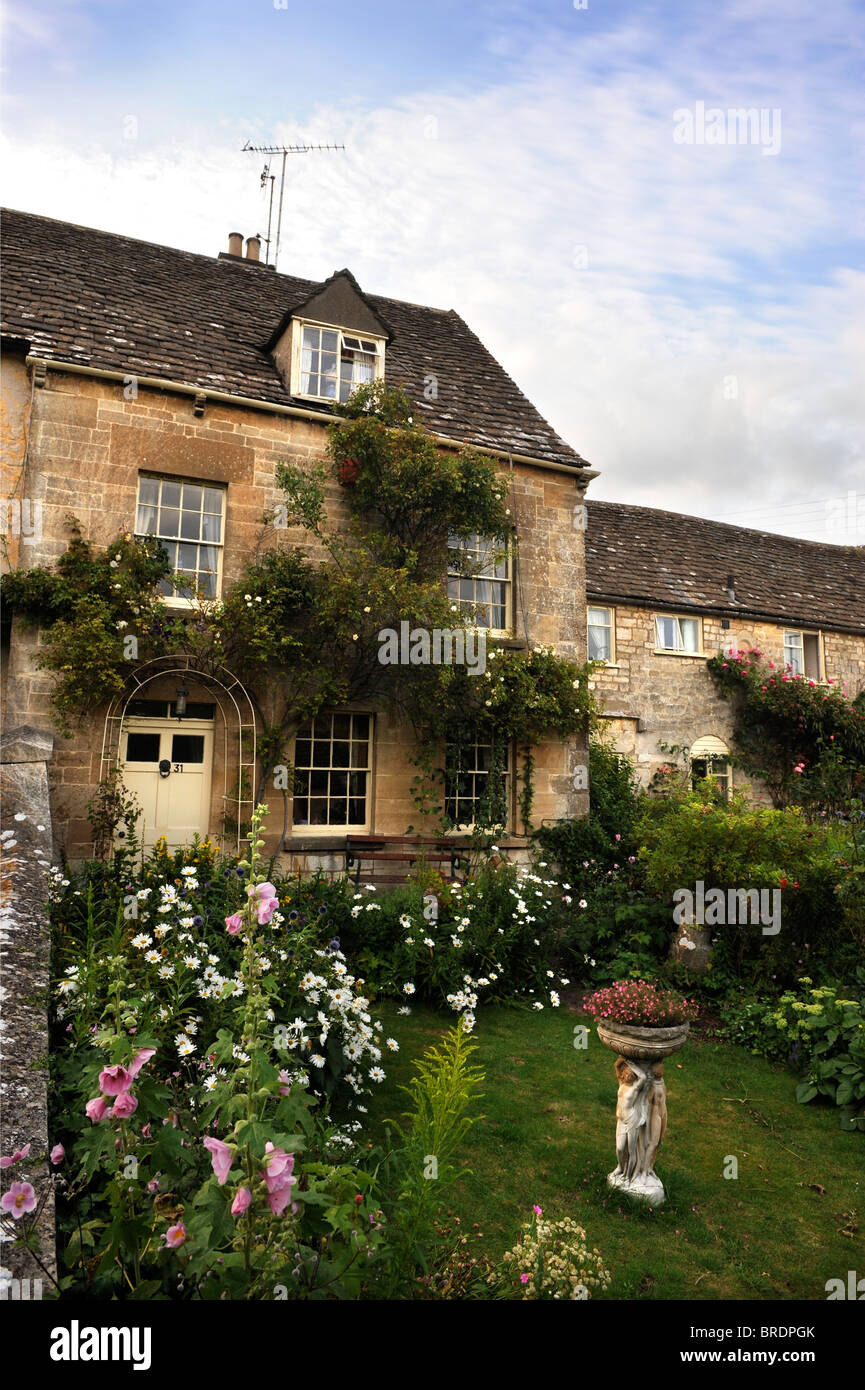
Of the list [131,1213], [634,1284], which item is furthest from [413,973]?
[131,1213]

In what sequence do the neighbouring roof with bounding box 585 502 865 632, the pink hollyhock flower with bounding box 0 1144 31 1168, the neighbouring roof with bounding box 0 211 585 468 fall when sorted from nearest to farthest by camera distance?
the pink hollyhock flower with bounding box 0 1144 31 1168 → the neighbouring roof with bounding box 0 211 585 468 → the neighbouring roof with bounding box 585 502 865 632

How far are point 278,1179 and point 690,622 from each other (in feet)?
54.4

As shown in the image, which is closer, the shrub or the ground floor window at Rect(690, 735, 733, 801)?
the shrub

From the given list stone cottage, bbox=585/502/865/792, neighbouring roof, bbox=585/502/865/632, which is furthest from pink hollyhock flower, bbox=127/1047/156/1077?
neighbouring roof, bbox=585/502/865/632

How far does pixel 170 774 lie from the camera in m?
10.0

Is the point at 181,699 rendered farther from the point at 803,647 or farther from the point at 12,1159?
the point at 803,647

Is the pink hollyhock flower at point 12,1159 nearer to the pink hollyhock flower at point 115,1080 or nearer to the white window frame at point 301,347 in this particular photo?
the pink hollyhock flower at point 115,1080

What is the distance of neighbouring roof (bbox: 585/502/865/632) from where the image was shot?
1688 centimetres

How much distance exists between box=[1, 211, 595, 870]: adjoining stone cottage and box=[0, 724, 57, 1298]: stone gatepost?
130 inches

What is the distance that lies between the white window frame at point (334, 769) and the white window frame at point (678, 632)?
7790 mm

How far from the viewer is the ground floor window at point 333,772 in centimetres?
1076

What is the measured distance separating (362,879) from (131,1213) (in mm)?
8429

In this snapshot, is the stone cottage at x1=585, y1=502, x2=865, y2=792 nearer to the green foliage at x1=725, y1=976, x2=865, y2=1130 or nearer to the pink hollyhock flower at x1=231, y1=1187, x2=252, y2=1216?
the green foliage at x1=725, y1=976, x2=865, y2=1130
